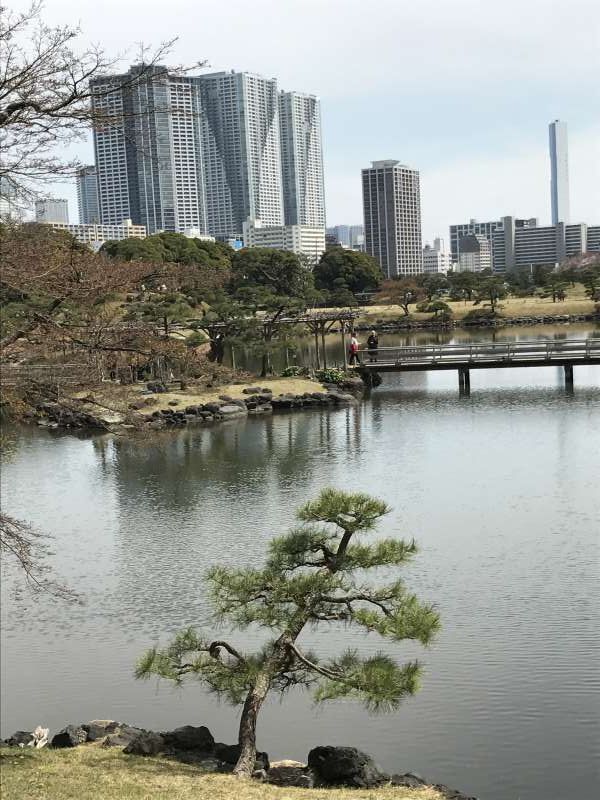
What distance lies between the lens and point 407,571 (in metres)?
11.3

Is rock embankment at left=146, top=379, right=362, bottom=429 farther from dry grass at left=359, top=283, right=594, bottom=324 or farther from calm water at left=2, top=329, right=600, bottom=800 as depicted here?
dry grass at left=359, top=283, right=594, bottom=324

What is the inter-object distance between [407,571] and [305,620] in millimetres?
4427

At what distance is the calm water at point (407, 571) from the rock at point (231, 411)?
2.39 meters

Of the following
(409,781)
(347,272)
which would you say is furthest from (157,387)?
(347,272)

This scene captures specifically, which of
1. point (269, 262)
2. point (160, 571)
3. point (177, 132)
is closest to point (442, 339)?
point (269, 262)

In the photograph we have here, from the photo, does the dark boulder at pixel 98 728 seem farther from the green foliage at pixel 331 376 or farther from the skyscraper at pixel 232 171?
the skyscraper at pixel 232 171

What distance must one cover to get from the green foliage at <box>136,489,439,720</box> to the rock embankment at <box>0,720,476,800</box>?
435 millimetres

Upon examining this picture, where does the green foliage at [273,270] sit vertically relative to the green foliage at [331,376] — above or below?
above

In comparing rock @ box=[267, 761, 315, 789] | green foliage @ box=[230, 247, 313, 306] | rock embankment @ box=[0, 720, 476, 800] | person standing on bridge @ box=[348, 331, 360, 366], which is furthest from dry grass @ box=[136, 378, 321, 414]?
green foliage @ box=[230, 247, 313, 306]

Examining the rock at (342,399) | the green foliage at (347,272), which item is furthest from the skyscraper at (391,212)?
the rock at (342,399)

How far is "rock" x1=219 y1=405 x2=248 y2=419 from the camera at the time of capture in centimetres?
2572

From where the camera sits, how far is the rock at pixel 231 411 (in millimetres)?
25719

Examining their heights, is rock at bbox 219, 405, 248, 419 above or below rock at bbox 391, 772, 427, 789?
above

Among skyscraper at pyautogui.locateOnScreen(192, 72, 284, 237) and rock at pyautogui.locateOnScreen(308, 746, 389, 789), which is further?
skyscraper at pyautogui.locateOnScreen(192, 72, 284, 237)
